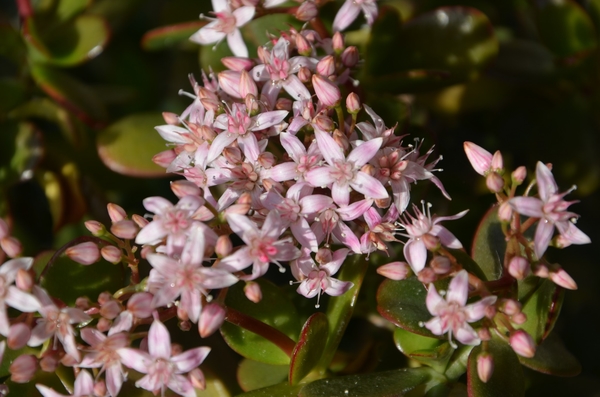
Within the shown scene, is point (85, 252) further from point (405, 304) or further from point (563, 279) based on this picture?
point (563, 279)

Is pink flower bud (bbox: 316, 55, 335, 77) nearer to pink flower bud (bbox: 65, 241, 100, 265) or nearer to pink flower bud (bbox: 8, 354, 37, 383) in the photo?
pink flower bud (bbox: 65, 241, 100, 265)

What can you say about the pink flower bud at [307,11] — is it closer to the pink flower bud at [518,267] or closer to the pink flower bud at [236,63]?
the pink flower bud at [236,63]

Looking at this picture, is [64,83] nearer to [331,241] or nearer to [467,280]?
[331,241]

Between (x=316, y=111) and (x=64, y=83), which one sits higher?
(x=316, y=111)

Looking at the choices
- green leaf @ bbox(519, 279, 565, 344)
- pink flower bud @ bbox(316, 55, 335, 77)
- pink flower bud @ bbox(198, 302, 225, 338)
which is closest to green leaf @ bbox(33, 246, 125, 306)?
pink flower bud @ bbox(198, 302, 225, 338)

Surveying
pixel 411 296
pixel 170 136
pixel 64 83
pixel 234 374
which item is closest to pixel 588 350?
pixel 411 296

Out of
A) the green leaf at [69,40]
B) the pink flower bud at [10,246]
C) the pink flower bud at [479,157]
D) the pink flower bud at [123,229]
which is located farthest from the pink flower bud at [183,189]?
the green leaf at [69,40]
